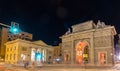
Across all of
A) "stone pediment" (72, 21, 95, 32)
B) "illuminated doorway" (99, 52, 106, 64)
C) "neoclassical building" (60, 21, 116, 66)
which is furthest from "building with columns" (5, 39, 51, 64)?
"illuminated doorway" (99, 52, 106, 64)

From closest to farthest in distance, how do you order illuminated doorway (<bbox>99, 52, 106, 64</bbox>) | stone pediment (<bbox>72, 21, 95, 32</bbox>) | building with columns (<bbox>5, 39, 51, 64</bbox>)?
illuminated doorway (<bbox>99, 52, 106, 64</bbox>) < stone pediment (<bbox>72, 21, 95, 32</bbox>) < building with columns (<bbox>5, 39, 51, 64</bbox>)

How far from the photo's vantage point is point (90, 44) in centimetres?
5609

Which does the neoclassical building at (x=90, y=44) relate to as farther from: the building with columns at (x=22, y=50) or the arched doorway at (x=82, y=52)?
the building with columns at (x=22, y=50)

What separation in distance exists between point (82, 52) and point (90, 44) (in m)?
6.95

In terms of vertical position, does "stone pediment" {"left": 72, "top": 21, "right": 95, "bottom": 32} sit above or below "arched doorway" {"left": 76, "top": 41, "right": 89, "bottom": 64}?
above

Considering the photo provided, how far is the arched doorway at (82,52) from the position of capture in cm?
5928

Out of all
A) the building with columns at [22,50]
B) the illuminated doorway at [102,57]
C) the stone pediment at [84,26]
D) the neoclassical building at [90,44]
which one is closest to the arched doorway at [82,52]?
the neoclassical building at [90,44]

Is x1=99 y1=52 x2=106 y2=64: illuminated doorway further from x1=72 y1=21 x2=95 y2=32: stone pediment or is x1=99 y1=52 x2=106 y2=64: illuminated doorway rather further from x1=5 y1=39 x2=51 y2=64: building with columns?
x1=5 y1=39 x2=51 y2=64: building with columns

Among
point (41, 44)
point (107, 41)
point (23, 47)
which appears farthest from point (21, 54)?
point (107, 41)

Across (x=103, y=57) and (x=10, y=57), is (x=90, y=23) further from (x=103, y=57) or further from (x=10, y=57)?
(x=10, y=57)

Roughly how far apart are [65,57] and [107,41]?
63.5 ft

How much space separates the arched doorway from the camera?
194 ft

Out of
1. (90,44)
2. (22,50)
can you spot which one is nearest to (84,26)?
(90,44)

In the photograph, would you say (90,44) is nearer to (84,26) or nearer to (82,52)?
(82,52)
